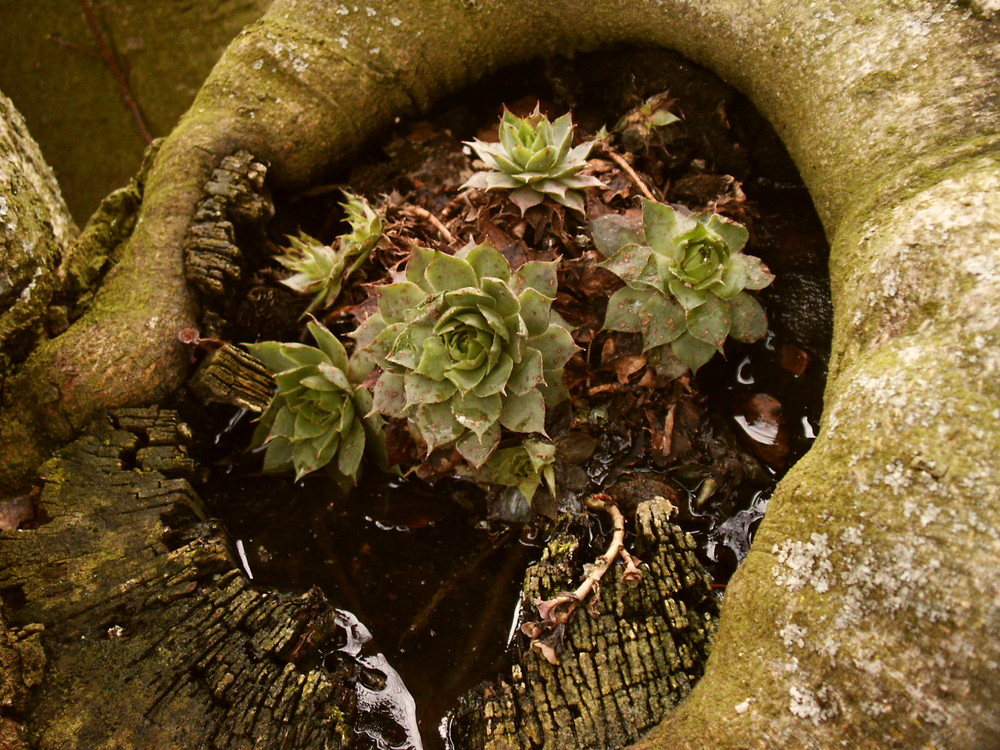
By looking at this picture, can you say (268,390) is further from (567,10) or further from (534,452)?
(567,10)

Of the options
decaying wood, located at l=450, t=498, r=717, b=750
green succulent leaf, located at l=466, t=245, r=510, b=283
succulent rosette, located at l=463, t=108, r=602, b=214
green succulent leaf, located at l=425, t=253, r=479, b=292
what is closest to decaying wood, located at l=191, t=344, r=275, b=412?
green succulent leaf, located at l=425, t=253, r=479, b=292

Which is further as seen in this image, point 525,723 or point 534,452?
point 534,452

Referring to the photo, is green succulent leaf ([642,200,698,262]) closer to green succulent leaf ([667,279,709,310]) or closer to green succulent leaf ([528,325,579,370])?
green succulent leaf ([667,279,709,310])

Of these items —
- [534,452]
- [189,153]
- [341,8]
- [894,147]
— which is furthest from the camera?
[341,8]

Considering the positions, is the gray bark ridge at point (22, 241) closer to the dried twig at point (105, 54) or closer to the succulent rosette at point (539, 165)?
the succulent rosette at point (539, 165)

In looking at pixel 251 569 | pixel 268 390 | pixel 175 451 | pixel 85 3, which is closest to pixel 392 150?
pixel 268 390

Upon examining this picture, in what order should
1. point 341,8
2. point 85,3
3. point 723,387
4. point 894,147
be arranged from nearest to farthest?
1. point 894,147
2. point 723,387
3. point 341,8
4. point 85,3

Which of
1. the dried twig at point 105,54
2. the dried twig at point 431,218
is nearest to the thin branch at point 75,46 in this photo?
the dried twig at point 105,54
